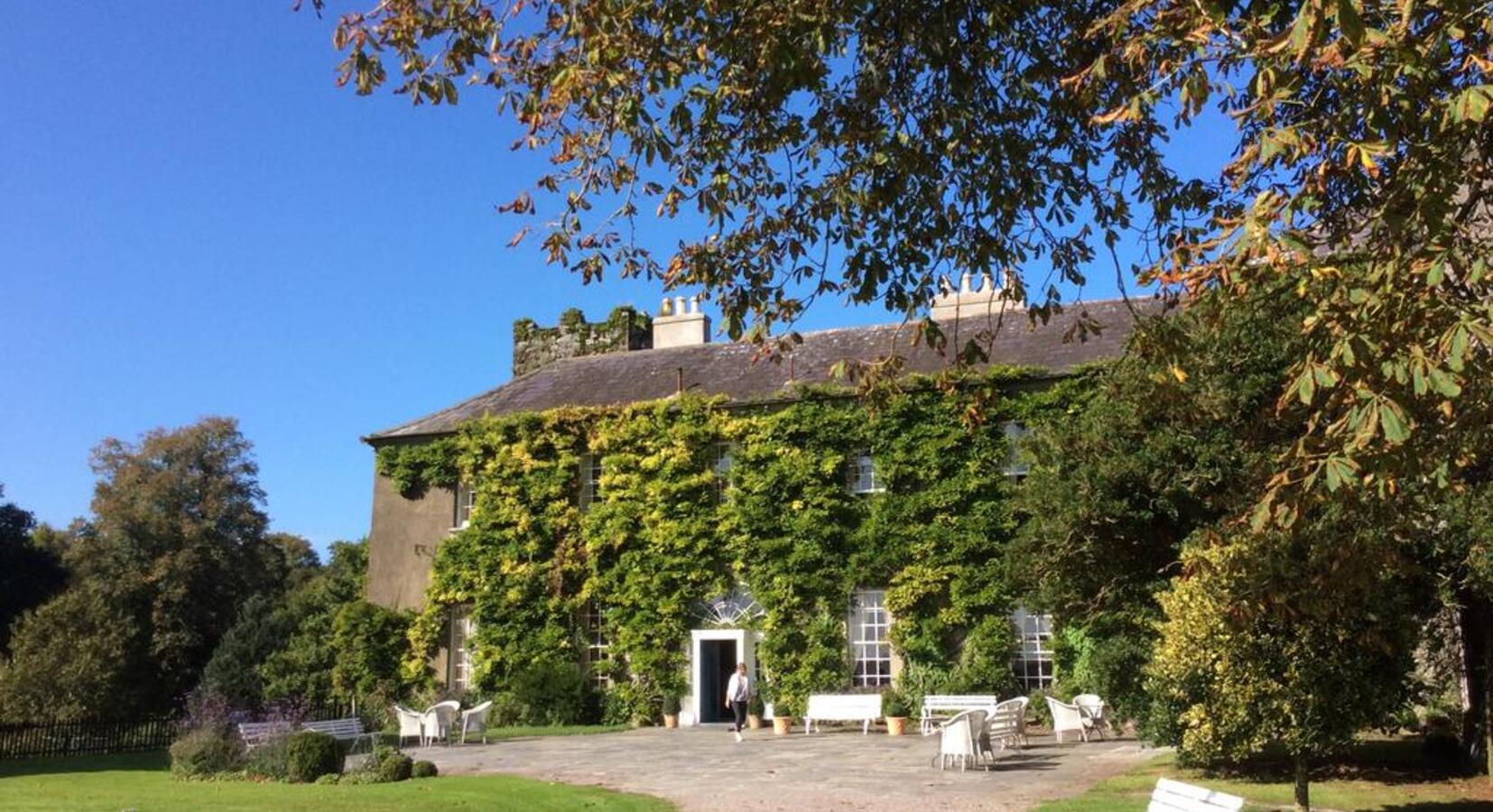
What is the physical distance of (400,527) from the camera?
30.1 metres

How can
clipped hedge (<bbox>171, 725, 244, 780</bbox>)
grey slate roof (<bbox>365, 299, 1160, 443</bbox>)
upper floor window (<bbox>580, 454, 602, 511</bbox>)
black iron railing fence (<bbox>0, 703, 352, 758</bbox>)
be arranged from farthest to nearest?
1. upper floor window (<bbox>580, 454, 602, 511</bbox>)
2. grey slate roof (<bbox>365, 299, 1160, 443</bbox>)
3. black iron railing fence (<bbox>0, 703, 352, 758</bbox>)
4. clipped hedge (<bbox>171, 725, 244, 780</bbox>)

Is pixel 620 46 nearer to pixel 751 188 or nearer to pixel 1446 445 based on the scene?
pixel 751 188

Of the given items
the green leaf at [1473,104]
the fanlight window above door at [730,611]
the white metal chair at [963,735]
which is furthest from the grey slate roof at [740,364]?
the green leaf at [1473,104]

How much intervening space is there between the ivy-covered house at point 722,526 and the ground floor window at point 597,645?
0.05 m

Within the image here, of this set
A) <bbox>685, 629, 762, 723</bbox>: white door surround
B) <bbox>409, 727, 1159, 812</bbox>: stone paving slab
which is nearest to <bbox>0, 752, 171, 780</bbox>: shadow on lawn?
<bbox>409, 727, 1159, 812</bbox>: stone paving slab

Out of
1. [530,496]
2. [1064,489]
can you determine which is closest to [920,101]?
[1064,489]

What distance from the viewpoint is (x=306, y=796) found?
14.4 metres

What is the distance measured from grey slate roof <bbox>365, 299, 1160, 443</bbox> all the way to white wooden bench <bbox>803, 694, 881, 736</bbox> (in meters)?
7.28

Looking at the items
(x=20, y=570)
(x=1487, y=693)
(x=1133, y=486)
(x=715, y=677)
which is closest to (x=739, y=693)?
(x=715, y=677)

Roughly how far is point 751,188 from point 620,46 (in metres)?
1.96

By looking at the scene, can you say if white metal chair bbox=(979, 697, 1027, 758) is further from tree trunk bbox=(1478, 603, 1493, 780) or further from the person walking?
tree trunk bbox=(1478, 603, 1493, 780)

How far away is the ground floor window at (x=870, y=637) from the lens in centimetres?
2527

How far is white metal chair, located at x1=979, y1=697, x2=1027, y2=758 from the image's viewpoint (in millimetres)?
16531

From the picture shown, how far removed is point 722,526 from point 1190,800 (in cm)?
1815
